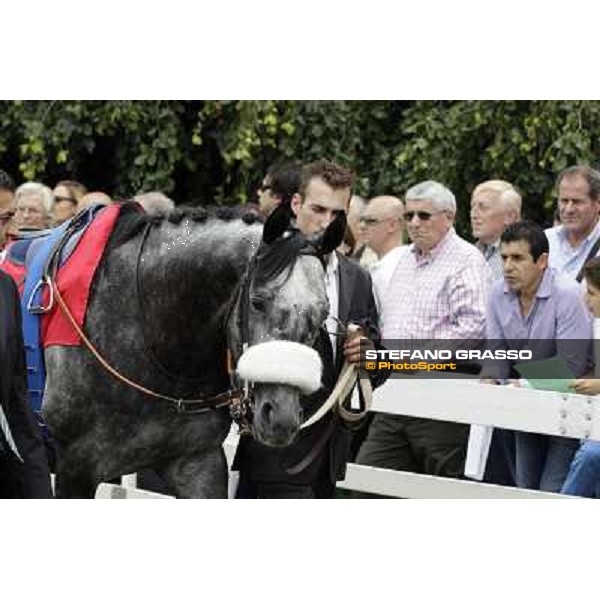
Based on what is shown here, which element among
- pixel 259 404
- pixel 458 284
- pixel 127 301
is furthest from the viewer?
pixel 458 284

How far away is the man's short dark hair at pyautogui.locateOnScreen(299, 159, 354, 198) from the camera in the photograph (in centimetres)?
611

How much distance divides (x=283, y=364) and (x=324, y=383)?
0.97 m

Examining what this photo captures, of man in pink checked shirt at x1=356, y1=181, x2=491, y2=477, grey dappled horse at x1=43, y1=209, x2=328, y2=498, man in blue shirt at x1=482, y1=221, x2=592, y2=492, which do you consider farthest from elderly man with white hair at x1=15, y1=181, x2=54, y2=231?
grey dappled horse at x1=43, y1=209, x2=328, y2=498

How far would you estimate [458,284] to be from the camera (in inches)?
293

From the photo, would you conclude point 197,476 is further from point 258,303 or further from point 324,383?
point 258,303

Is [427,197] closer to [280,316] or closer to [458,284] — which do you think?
[458,284]

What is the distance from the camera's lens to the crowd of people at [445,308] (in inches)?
239

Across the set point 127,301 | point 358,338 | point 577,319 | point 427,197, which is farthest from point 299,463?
point 427,197

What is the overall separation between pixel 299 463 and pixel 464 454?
180 cm

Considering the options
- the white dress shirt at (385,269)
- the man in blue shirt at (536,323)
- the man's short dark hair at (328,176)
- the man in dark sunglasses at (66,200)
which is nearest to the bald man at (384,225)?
the white dress shirt at (385,269)

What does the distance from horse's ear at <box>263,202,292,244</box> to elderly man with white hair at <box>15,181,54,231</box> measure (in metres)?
4.15

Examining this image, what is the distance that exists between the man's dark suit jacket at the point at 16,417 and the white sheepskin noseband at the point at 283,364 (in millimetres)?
795

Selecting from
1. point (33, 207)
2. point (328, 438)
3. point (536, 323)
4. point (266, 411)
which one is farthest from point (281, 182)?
Result: point (33, 207)

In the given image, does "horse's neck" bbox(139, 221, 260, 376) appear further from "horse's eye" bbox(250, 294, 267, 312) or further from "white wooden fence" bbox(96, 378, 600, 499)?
"white wooden fence" bbox(96, 378, 600, 499)
